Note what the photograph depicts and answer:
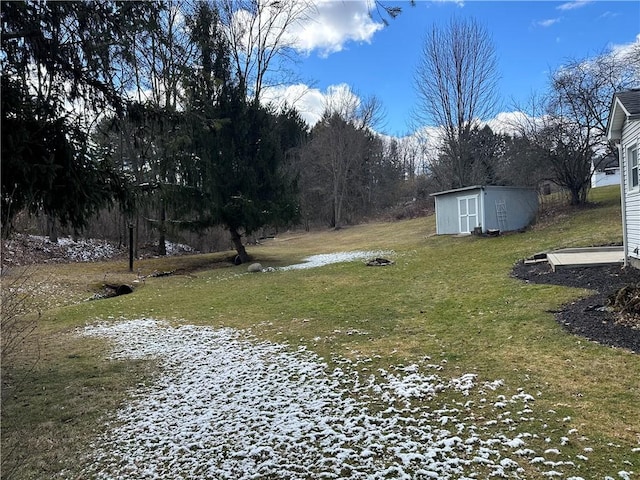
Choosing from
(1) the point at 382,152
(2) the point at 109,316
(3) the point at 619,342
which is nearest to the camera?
(3) the point at 619,342

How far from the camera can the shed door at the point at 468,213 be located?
18.3 meters

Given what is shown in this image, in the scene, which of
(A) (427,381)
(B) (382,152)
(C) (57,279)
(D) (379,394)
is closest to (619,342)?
(A) (427,381)

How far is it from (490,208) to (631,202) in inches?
386

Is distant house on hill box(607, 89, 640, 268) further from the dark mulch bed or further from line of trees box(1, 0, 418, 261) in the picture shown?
line of trees box(1, 0, 418, 261)

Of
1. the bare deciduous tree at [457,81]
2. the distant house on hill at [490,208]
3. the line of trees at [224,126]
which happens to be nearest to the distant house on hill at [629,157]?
the line of trees at [224,126]

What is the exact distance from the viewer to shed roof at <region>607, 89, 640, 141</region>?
7.26 meters

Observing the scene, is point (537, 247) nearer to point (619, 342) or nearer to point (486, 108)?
point (619, 342)

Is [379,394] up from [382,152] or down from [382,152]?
down

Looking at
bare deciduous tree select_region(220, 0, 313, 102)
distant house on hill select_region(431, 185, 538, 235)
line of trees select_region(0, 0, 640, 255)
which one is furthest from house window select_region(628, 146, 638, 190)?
bare deciduous tree select_region(220, 0, 313, 102)

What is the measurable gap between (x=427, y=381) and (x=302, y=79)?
19.9 meters

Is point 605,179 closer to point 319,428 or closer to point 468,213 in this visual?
point 468,213

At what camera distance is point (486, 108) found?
23.3 meters

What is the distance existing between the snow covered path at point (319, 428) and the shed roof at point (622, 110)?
6.27 m

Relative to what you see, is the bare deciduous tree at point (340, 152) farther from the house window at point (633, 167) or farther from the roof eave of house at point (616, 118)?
the house window at point (633, 167)
